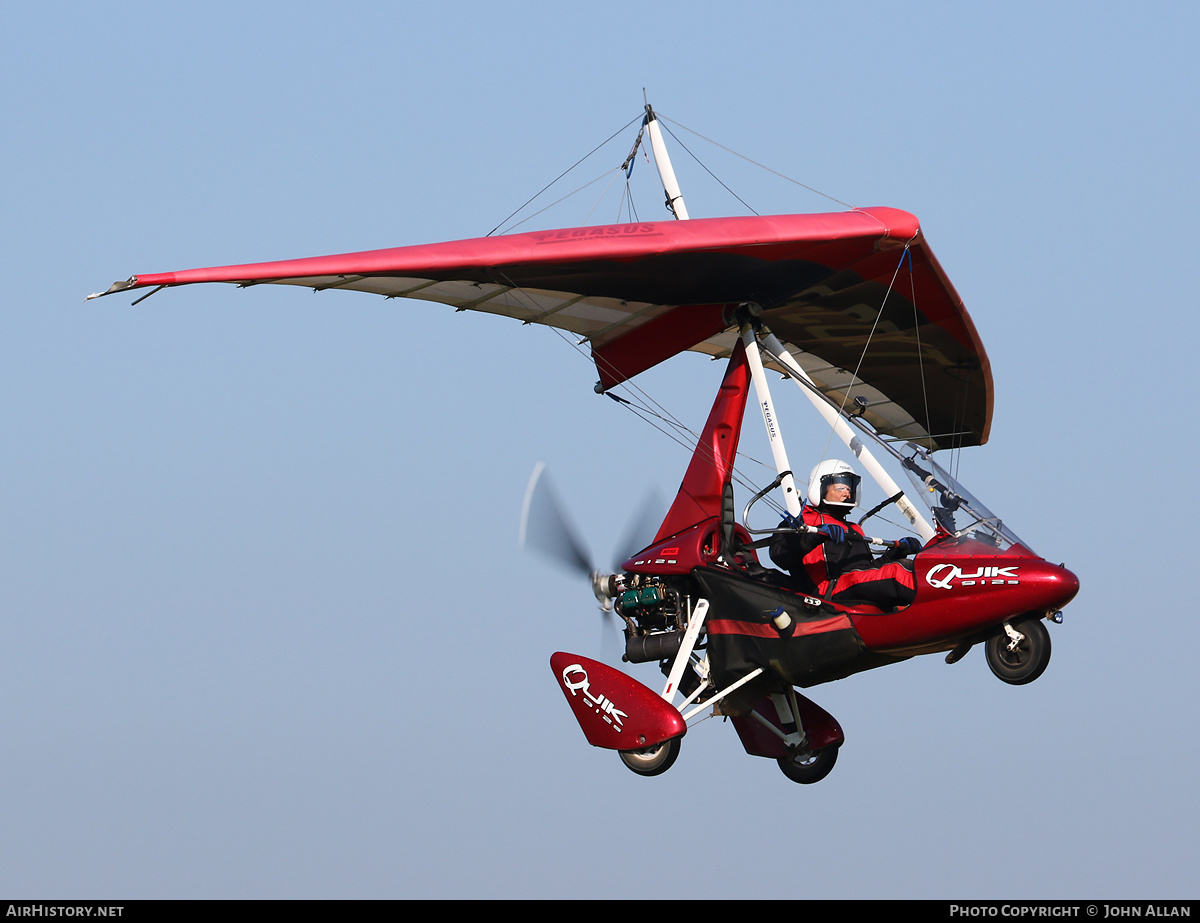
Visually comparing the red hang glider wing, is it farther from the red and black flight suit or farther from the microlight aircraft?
the red and black flight suit

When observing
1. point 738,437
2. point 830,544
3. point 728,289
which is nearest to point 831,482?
point 830,544

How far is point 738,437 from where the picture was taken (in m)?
18.2

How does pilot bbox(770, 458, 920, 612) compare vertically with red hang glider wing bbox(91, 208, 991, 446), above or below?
below

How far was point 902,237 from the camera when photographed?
1697cm

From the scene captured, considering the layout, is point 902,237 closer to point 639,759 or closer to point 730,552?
point 730,552

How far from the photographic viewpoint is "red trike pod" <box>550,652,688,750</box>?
16984mm

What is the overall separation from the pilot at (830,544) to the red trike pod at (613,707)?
1902mm

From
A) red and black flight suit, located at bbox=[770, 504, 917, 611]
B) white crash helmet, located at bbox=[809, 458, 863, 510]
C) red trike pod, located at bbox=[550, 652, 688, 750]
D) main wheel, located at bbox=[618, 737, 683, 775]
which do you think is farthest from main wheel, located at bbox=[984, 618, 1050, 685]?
main wheel, located at bbox=[618, 737, 683, 775]

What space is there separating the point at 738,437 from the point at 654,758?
3.50 m

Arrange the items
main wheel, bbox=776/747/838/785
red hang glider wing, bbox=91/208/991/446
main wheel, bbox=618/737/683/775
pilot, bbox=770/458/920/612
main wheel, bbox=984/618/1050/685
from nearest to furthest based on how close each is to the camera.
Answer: main wheel, bbox=984/618/1050/685 → red hang glider wing, bbox=91/208/991/446 → pilot, bbox=770/458/920/612 → main wheel, bbox=618/737/683/775 → main wheel, bbox=776/747/838/785

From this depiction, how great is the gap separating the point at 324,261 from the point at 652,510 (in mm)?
4898

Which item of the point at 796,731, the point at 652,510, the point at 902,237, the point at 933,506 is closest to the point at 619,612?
the point at 652,510

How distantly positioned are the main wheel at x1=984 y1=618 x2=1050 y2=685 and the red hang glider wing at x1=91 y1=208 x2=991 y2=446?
161 inches

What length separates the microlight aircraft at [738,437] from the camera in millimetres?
15734
